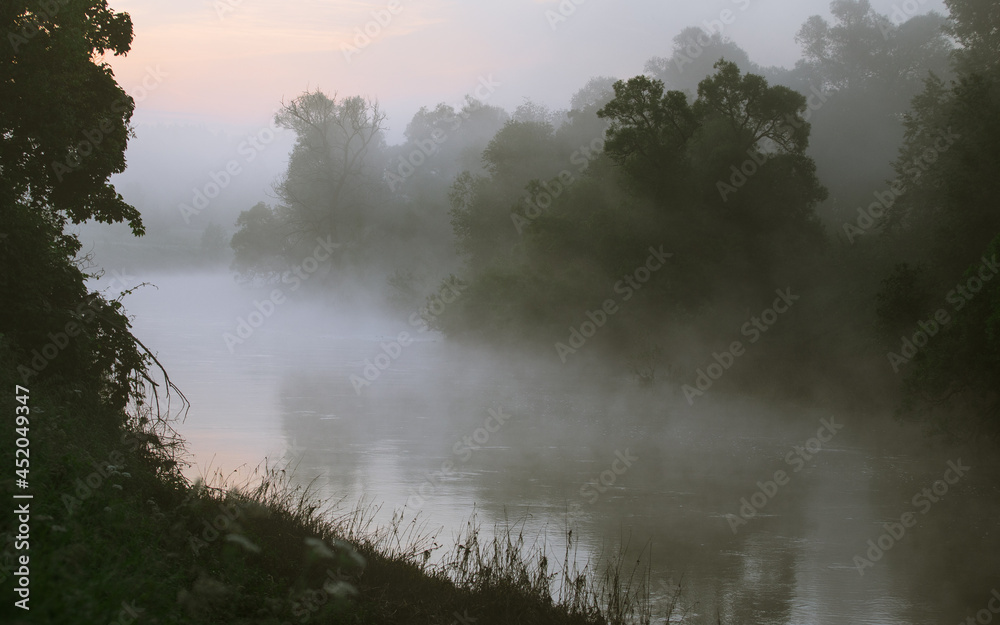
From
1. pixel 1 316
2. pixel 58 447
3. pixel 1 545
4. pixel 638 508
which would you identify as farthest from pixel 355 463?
pixel 1 545

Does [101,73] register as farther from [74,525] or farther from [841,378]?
Answer: [841,378]

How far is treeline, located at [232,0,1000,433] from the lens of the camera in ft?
74.6

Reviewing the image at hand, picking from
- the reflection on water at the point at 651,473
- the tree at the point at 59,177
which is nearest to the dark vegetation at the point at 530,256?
the tree at the point at 59,177

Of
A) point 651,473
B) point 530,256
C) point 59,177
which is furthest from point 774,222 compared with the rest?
point 59,177

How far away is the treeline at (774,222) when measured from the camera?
22750 mm

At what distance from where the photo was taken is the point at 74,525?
7363 mm

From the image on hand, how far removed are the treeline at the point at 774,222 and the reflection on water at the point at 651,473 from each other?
2.40m

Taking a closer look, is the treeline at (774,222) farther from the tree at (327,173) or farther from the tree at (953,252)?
the tree at (327,173)

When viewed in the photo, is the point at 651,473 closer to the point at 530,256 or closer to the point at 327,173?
the point at 530,256

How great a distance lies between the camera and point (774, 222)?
1293 inches

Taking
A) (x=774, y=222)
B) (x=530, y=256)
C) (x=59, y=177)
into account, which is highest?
(x=530, y=256)

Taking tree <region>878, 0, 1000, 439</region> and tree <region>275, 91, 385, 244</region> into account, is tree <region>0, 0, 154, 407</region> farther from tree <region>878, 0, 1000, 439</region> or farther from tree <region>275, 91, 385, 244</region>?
tree <region>275, 91, 385, 244</region>

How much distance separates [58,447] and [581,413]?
2133 cm

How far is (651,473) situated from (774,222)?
14.9 metres
